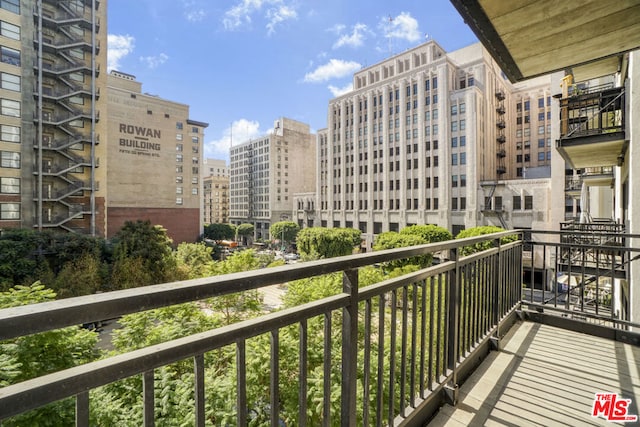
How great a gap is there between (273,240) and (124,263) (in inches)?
1484

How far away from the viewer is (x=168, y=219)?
38.3 m

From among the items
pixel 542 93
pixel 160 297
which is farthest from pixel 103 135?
pixel 542 93

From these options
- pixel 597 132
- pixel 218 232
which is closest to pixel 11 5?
pixel 218 232

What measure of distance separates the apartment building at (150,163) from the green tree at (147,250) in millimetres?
14517

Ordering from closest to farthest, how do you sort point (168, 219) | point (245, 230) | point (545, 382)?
point (545, 382)
point (168, 219)
point (245, 230)

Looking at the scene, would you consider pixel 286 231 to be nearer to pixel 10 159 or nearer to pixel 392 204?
pixel 392 204

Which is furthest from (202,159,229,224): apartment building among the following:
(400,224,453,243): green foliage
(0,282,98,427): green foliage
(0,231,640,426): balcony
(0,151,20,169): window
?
(0,231,640,426): balcony

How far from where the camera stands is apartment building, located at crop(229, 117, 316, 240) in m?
64.3

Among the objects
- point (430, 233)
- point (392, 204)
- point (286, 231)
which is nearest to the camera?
point (430, 233)

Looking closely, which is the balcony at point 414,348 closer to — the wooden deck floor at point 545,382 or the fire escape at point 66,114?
the wooden deck floor at point 545,382

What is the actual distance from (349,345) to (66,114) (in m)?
35.3

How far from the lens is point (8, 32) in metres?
23.3

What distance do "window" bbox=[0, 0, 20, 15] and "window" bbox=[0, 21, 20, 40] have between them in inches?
45.7

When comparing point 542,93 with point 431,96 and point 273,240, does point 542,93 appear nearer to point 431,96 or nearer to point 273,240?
point 431,96
